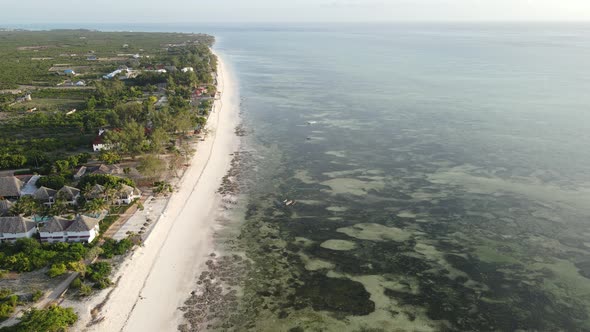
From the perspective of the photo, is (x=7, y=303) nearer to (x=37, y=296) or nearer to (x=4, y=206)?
(x=37, y=296)

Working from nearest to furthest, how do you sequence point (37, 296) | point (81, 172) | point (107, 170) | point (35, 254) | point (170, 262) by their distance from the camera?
point (37, 296) < point (35, 254) < point (170, 262) < point (107, 170) < point (81, 172)

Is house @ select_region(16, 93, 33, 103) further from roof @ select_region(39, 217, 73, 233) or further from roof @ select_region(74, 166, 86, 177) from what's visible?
roof @ select_region(39, 217, 73, 233)

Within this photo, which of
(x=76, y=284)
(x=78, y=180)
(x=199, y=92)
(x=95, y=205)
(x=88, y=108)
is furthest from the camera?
(x=199, y=92)

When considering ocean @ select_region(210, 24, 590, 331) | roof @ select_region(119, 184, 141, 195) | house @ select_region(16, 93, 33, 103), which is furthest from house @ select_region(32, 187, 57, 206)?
house @ select_region(16, 93, 33, 103)

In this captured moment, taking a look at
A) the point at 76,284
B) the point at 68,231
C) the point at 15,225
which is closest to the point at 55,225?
the point at 68,231

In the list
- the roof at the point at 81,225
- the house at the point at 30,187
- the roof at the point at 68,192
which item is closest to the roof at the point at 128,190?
the roof at the point at 68,192
